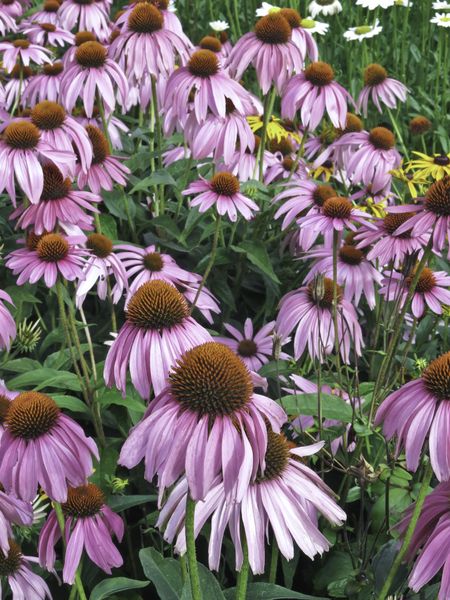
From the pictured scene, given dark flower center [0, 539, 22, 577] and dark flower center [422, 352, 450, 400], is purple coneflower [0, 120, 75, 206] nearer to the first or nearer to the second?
dark flower center [0, 539, 22, 577]

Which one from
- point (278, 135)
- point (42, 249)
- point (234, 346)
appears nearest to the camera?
point (42, 249)

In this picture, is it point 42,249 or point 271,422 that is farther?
point 42,249

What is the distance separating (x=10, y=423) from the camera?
1165mm

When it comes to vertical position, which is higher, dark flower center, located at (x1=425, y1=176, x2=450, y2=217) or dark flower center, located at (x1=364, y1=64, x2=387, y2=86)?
dark flower center, located at (x1=425, y1=176, x2=450, y2=217)

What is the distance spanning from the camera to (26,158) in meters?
1.82

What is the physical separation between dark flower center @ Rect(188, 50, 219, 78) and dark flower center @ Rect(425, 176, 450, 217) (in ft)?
3.39

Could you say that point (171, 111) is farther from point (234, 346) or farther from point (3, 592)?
point (3, 592)

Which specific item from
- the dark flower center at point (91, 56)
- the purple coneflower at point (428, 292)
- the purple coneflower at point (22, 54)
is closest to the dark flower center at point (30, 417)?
the purple coneflower at point (428, 292)

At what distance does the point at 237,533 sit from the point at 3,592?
2.02ft

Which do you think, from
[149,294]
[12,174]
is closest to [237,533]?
[149,294]

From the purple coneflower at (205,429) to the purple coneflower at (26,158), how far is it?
3.03 ft

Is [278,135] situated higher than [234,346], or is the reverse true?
[278,135]

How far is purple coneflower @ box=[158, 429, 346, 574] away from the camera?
94 cm

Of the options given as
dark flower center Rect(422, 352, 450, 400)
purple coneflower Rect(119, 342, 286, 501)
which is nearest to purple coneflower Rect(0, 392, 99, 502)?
purple coneflower Rect(119, 342, 286, 501)
